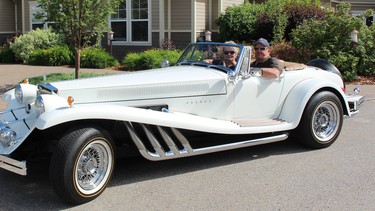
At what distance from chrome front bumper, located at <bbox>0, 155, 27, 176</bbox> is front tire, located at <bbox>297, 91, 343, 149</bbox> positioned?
3.72m

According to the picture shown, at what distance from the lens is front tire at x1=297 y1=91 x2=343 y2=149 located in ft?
19.8

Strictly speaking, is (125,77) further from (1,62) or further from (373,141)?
(1,62)

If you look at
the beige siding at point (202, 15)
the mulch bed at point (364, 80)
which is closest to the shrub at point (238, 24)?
the beige siding at point (202, 15)

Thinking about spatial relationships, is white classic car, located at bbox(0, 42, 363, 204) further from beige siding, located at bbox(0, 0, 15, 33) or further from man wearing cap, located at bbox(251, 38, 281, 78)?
beige siding, located at bbox(0, 0, 15, 33)

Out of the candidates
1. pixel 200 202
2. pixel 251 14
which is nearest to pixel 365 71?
pixel 251 14

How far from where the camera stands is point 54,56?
58.4ft

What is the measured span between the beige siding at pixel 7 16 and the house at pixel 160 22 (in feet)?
22.5

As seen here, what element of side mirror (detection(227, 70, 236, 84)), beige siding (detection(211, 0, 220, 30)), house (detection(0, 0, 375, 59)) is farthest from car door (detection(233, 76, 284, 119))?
beige siding (detection(211, 0, 220, 30))

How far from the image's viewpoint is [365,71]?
545 inches

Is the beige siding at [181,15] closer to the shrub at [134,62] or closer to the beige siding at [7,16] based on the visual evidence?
the shrub at [134,62]

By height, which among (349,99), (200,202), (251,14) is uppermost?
(251,14)

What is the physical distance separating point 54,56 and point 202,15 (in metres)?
6.29

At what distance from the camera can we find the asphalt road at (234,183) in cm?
425

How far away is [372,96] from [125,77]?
25.6 feet
